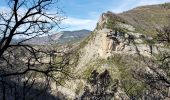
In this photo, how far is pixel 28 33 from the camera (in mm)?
25406

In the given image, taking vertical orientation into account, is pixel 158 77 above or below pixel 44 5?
below

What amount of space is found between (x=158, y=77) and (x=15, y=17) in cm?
1023

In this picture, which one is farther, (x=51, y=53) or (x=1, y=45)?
(x=51, y=53)

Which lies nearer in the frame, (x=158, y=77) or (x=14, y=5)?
(x=14, y=5)

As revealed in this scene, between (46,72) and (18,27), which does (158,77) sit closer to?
(46,72)

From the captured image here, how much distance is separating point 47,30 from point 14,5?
2.41 m

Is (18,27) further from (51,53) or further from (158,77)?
(158,77)

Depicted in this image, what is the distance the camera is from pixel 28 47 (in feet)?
85.2

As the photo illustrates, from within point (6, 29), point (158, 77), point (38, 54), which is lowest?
point (158, 77)

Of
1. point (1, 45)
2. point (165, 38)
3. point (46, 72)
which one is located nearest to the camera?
point (1, 45)

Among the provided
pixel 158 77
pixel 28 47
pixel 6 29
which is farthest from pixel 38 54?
pixel 158 77

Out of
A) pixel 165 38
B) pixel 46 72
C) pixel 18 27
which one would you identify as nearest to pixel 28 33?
pixel 18 27

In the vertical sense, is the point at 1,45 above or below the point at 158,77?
above

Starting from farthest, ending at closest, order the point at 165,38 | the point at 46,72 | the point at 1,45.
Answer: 1. the point at 165,38
2. the point at 46,72
3. the point at 1,45
